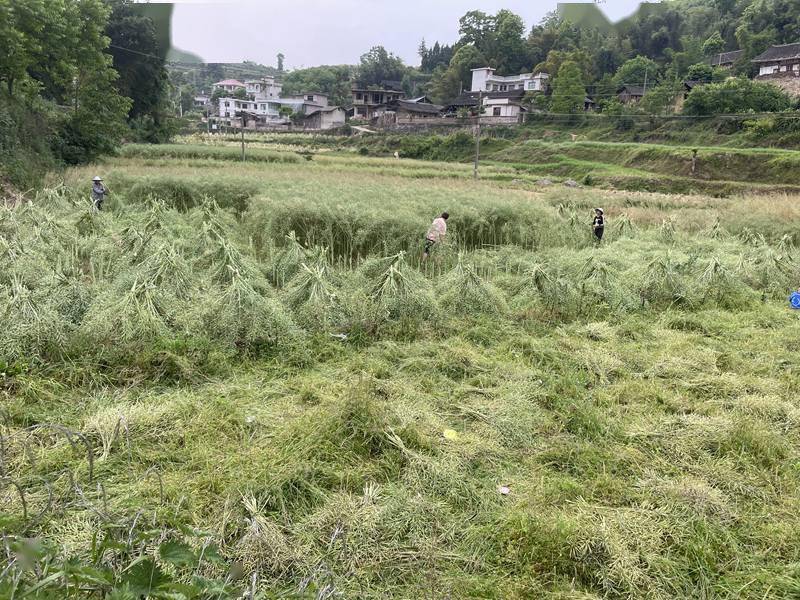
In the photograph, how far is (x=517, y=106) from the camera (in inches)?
1854

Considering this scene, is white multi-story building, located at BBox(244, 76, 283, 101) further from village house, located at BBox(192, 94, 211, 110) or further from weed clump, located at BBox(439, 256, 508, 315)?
weed clump, located at BBox(439, 256, 508, 315)

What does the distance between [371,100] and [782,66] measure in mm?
38032

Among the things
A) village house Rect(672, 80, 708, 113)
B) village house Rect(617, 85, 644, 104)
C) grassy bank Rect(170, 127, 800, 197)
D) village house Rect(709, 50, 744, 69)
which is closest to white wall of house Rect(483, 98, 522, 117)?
grassy bank Rect(170, 127, 800, 197)

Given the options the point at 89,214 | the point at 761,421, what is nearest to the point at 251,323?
the point at 761,421

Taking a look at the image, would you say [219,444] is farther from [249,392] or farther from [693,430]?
[693,430]

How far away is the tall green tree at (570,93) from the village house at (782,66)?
1258 cm

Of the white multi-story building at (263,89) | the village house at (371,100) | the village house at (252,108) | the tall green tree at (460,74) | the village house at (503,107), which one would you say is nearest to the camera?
the village house at (503,107)

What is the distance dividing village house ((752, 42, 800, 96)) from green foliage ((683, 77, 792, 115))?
4.02 m

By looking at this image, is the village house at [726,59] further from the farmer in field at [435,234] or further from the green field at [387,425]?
the farmer in field at [435,234]

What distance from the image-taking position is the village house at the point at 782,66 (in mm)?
37312

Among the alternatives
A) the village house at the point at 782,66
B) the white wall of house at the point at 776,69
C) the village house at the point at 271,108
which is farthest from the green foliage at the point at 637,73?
the village house at the point at 271,108

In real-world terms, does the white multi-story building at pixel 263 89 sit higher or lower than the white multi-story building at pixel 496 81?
higher

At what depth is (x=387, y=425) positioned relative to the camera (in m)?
4.17

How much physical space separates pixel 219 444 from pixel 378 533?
1.55 m
